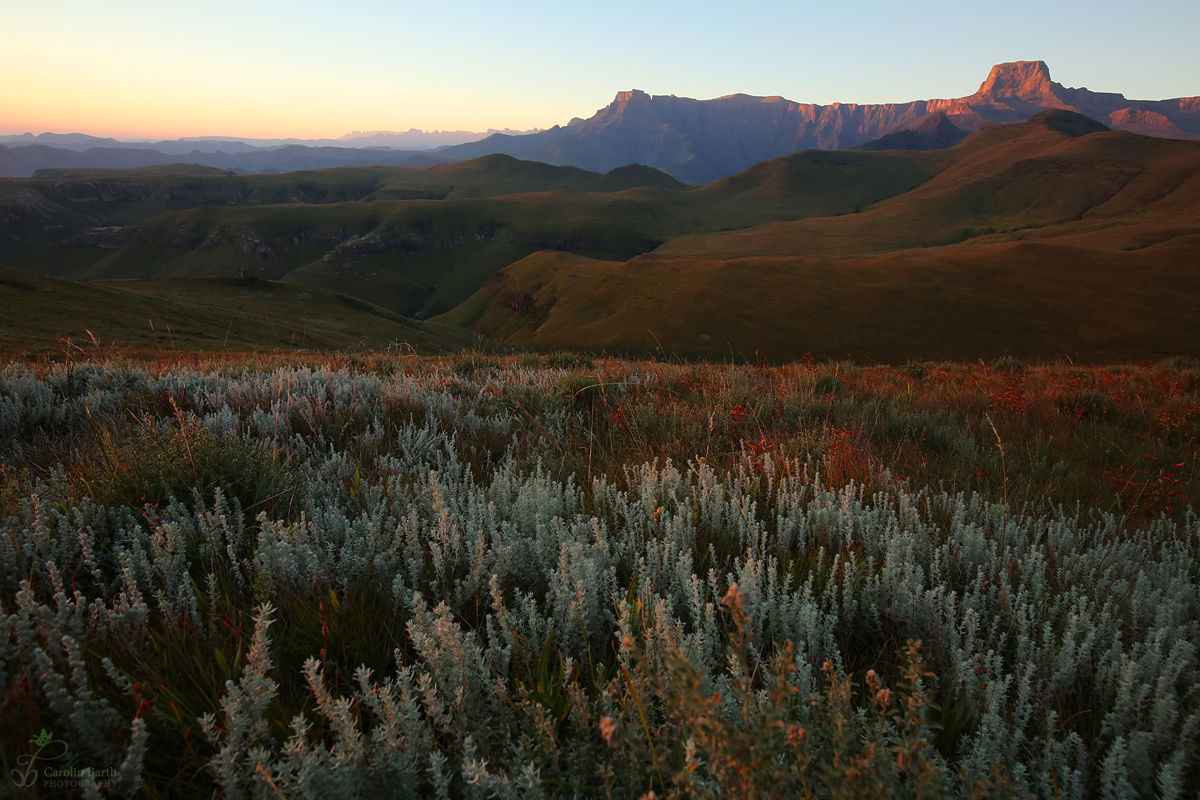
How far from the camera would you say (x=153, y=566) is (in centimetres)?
206

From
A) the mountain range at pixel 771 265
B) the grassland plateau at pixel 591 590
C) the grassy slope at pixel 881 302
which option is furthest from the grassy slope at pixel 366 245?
the grassland plateau at pixel 591 590

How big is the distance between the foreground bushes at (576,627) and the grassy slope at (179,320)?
1559 cm

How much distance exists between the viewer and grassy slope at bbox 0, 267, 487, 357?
105 feet

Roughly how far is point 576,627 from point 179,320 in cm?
5326

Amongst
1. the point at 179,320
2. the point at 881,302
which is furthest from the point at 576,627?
the point at 881,302

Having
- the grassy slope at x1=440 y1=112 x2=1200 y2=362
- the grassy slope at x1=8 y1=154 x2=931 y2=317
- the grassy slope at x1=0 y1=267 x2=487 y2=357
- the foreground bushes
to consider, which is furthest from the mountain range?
the foreground bushes

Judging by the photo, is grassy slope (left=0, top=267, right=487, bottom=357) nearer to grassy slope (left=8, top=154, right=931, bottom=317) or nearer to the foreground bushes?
the foreground bushes

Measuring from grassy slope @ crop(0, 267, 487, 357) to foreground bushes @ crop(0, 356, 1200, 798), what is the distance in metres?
15.6

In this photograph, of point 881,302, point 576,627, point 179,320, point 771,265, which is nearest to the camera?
point 576,627

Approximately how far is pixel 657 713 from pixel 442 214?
208281mm

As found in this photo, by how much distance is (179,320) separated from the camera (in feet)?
143

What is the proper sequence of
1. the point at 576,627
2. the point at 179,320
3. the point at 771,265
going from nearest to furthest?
the point at 576,627, the point at 179,320, the point at 771,265

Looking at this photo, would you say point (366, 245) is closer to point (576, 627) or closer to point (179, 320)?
point (179, 320)

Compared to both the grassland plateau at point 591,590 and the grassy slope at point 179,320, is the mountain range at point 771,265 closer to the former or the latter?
the grassland plateau at point 591,590
